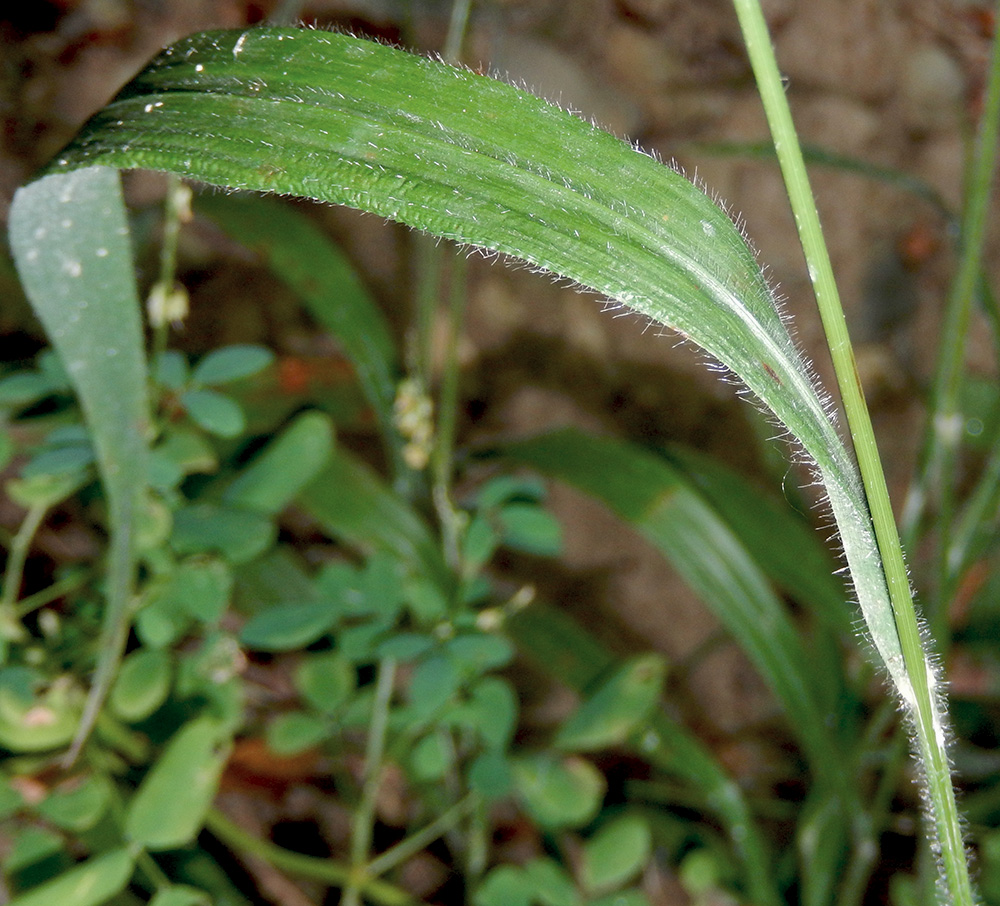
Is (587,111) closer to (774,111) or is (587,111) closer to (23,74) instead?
(23,74)

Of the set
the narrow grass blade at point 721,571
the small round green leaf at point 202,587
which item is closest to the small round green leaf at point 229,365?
the small round green leaf at point 202,587

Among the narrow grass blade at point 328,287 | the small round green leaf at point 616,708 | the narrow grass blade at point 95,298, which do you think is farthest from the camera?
Answer: the narrow grass blade at point 328,287

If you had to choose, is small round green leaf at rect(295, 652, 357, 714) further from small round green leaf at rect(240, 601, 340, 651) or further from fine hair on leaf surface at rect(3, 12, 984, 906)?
fine hair on leaf surface at rect(3, 12, 984, 906)

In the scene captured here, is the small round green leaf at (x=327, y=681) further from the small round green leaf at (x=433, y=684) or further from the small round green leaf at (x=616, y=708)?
the small round green leaf at (x=616, y=708)

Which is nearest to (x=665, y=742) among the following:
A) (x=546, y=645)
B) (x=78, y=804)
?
(x=546, y=645)

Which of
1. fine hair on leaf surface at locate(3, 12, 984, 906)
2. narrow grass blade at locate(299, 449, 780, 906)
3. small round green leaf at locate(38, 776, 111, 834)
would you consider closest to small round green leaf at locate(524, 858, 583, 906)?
narrow grass blade at locate(299, 449, 780, 906)

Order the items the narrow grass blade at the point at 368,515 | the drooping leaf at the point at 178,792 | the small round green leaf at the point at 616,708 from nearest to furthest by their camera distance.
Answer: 1. the drooping leaf at the point at 178,792
2. the small round green leaf at the point at 616,708
3. the narrow grass blade at the point at 368,515

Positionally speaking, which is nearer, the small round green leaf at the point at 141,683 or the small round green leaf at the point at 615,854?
the small round green leaf at the point at 141,683

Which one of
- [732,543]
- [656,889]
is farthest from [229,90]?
[656,889]
